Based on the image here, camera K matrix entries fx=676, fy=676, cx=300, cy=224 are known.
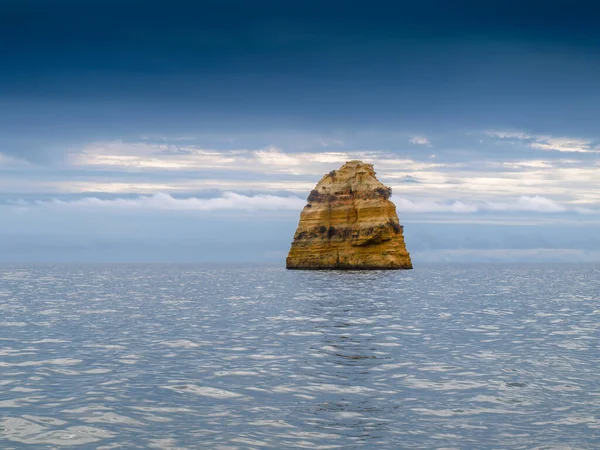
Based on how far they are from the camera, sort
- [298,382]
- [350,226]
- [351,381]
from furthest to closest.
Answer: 1. [350,226]
2. [351,381]
3. [298,382]

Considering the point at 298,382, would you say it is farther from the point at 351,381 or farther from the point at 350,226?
the point at 350,226

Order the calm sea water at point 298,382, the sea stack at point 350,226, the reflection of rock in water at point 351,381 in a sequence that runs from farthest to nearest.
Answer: the sea stack at point 350,226 < the reflection of rock in water at point 351,381 < the calm sea water at point 298,382

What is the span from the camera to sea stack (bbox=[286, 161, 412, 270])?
130 meters

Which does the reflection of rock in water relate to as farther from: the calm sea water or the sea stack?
the sea stack

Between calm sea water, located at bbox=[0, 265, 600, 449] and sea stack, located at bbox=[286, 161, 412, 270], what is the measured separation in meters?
89.3

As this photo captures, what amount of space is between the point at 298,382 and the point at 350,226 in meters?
112

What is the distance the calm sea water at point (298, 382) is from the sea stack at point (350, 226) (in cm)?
8926

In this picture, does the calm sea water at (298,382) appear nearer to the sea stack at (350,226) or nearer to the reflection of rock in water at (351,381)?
the reflection of rock in water at (351,381)

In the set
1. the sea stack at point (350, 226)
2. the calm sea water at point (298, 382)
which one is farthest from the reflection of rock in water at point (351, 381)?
the sea stack at point (350, 226)

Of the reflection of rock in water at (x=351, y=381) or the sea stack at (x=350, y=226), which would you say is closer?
the reflection of rock in water at (x=351, y=381)

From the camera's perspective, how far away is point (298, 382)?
2114 centimetres

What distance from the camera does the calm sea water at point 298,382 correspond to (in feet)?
49.8

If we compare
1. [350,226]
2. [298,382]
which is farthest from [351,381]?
[350,226]

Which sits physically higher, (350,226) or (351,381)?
(350,226)
